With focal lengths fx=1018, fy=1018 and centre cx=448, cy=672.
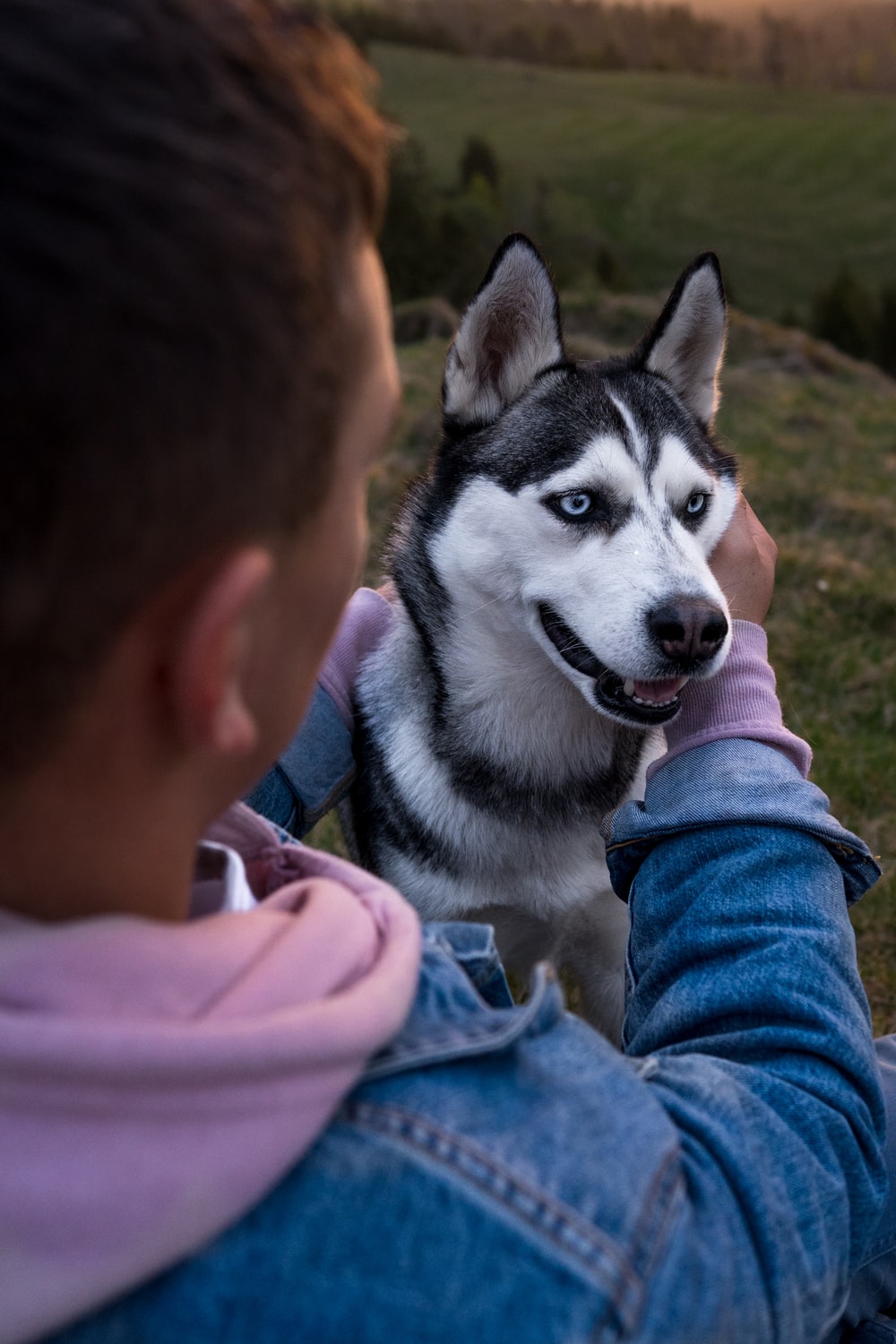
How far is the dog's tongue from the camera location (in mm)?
1862

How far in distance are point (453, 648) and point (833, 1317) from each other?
1.45m

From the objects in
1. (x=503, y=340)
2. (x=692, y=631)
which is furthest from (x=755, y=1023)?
(x=503, y=340)

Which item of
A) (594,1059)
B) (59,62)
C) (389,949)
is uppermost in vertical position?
(59,62)

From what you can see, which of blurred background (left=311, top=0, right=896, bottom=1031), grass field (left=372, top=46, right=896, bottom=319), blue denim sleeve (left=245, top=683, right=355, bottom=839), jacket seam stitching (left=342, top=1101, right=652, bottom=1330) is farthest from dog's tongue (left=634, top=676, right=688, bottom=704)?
grass field (left=372, top=46, right=896, bottom=319)

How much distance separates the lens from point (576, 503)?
7.03 feet

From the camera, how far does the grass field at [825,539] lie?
3193 millimetres

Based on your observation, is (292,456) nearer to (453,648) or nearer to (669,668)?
(669,668)

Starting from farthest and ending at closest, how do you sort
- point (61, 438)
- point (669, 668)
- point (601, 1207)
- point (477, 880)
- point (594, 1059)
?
point (477, 880) → point (669, 668) → point (594, 1059) → point (601, 1207) → point (61, 438)

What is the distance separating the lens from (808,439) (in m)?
8.74

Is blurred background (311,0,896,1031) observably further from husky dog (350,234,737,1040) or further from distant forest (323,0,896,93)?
husky dog (350,234,737,1040)

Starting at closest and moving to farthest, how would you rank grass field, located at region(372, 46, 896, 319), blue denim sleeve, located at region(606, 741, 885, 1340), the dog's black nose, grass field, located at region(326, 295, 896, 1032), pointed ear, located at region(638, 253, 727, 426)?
blue denim sleeve, located at region(606, 741, 885, 1340) < the dog's black nose < pointed ear, located at region(638, 253, 727, 426) < grass field, located at region(326, 295, 896, 1032) < grass field, located at region(372, 46, 896, 319)

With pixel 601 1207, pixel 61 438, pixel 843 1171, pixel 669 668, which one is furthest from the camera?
pixel 669 668

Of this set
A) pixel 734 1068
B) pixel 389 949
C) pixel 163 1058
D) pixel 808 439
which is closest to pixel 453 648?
Result: pixel 734 1068

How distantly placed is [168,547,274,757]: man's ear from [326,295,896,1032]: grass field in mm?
2264
